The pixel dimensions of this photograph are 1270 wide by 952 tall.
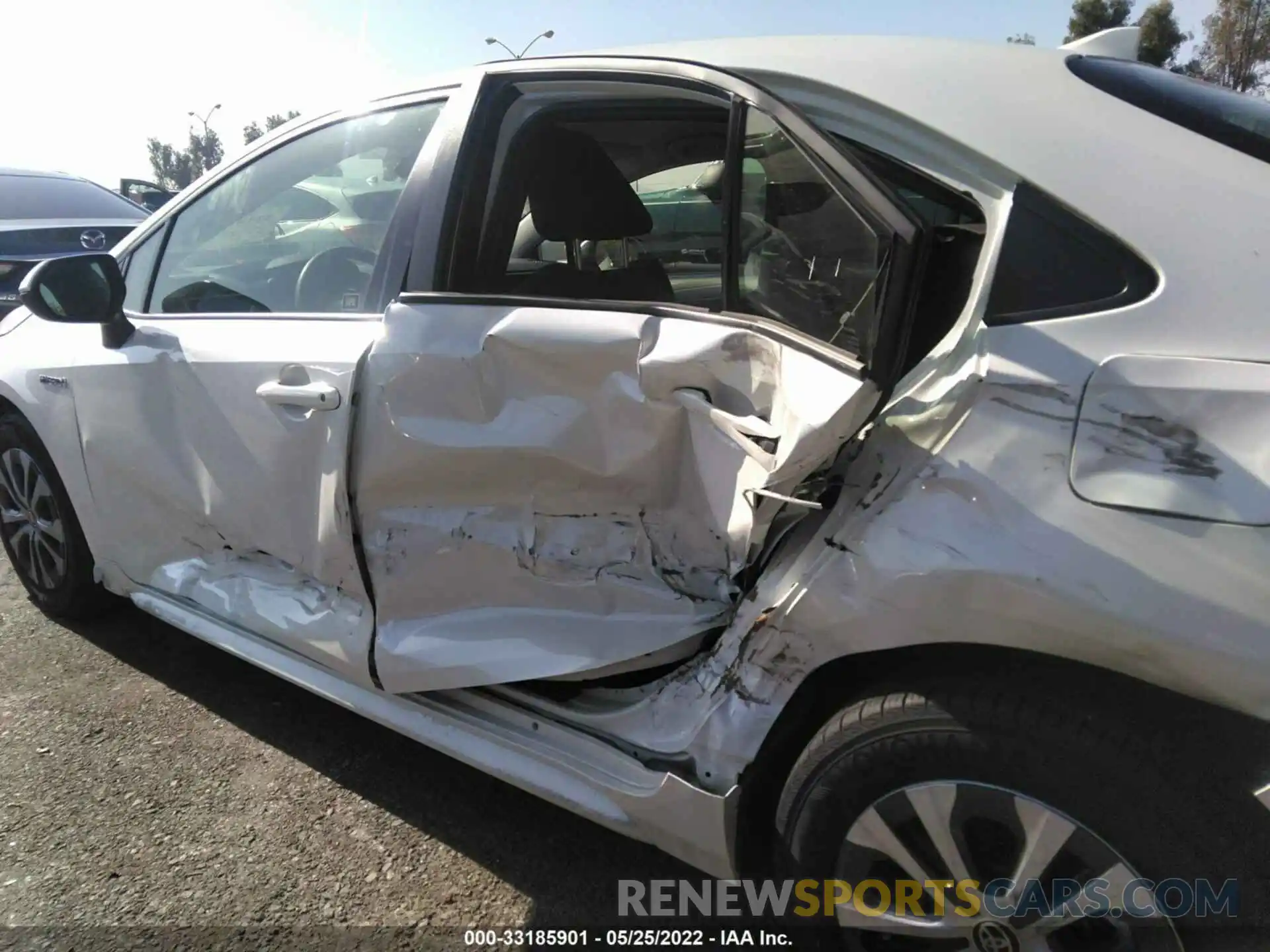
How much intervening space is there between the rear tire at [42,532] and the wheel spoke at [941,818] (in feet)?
9.40

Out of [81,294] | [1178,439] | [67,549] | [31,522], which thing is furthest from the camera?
[31,522]

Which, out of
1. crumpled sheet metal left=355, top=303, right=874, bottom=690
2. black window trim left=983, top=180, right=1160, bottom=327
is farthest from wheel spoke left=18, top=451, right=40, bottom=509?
black window trim left=983, top=180, right=1160, bottom=327

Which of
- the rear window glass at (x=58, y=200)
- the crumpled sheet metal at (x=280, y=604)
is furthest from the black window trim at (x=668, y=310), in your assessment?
the rear window glass at (x=58, y=200)

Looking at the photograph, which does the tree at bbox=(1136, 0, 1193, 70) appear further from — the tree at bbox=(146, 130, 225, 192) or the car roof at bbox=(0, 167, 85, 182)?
the tree at bbox=(146, 130, 225, 192)

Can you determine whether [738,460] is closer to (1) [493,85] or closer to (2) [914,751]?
(2) [914,751]

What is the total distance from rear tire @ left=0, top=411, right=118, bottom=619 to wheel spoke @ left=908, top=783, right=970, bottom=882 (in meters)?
2.86

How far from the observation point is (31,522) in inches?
129

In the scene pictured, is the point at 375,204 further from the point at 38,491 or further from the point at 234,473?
the point at 38,491

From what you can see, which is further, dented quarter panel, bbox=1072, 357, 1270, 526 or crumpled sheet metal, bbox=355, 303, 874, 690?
crumpled sheet metal, bbox=355, 303, 874, 690

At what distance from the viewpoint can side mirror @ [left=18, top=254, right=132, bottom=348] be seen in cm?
263

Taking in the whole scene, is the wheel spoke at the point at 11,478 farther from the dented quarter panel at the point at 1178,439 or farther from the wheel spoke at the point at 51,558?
the dented quarter panel at the point at 1178,439

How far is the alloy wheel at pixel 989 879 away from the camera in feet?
4.37

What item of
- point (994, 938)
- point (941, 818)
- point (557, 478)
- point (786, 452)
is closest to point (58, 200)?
point (557, 478)

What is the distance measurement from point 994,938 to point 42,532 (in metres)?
3.24
